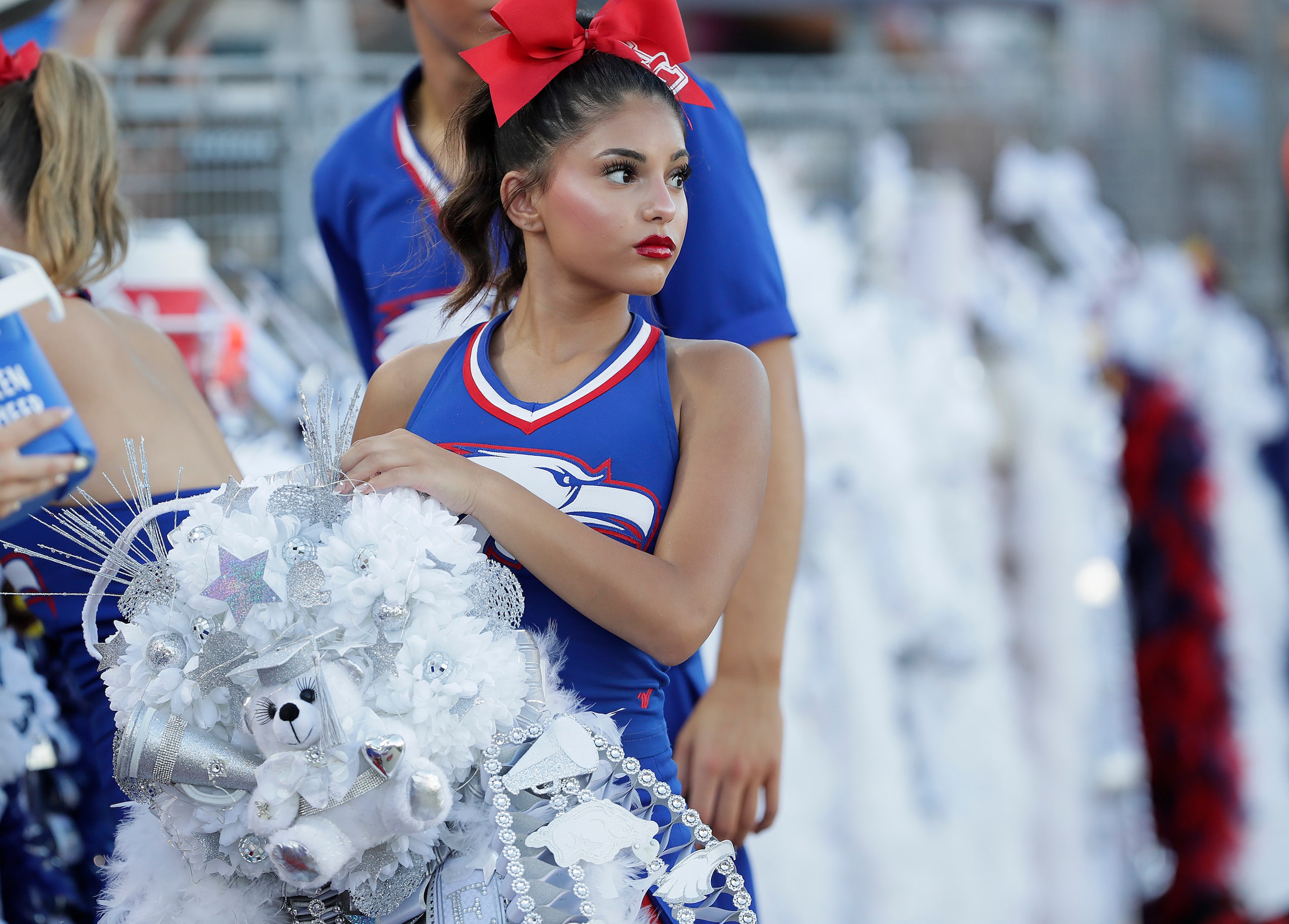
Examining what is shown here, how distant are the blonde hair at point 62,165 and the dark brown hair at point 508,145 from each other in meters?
0.50

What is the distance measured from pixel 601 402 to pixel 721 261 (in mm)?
367

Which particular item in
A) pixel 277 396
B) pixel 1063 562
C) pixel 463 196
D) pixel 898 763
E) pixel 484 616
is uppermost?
pixel 463 196

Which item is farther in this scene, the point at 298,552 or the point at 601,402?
the point at 601,402

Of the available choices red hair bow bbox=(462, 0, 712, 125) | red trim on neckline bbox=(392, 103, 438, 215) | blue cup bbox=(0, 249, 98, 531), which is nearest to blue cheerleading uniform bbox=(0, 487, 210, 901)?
blue cup bbox=(0, 249, 98, 531)

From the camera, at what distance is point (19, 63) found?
1561 mm

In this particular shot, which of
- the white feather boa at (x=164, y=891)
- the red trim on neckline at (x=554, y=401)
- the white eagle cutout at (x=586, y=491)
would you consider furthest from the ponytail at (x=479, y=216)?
the white feather boa at (x=164, y=891)

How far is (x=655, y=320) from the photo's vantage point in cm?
149

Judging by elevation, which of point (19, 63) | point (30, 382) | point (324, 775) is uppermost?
point (19, 63)

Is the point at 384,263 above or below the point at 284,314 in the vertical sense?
above

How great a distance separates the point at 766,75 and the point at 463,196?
2.54m

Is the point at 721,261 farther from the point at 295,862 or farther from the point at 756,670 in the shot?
the point at 295,862

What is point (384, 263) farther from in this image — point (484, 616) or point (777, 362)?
point (484, 616)

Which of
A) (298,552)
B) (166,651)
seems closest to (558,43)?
(298,552)

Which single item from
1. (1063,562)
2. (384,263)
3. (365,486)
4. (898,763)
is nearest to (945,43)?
(1063,562)
